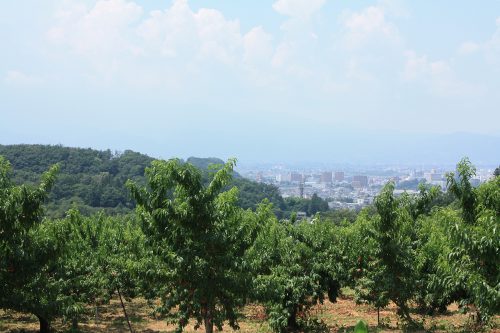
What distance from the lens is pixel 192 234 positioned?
10.7 m

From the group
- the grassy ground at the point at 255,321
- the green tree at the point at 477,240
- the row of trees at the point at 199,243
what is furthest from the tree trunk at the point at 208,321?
the grassy ground at the point at 255,321

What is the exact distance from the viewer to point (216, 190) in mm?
10773

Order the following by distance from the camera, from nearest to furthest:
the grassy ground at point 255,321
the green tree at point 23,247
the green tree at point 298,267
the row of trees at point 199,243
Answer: the row of trees at point 199,243, the green tree at point 23,247, the green tree at point 298,267, the grassy ground at point 255,321

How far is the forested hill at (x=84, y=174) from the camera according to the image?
68438 millimetres

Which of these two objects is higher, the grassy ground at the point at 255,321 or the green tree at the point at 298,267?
the green tree at the point at 298,267

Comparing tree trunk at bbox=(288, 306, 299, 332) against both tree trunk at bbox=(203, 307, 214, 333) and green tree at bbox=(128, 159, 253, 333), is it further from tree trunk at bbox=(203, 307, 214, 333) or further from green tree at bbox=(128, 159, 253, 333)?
green tree at bbox=(128, 159, 253, 333)

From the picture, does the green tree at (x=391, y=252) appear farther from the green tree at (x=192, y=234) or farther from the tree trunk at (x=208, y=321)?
the tree trunk at (x=208, y=321)

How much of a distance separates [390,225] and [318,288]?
12.4 feet

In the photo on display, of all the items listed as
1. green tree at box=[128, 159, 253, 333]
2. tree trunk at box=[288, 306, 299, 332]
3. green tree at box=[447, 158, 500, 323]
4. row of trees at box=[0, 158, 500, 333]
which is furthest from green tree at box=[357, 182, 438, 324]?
green tree at box=[128, 159, 253, 333]

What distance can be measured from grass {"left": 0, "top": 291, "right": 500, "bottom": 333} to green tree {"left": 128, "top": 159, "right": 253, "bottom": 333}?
280 inches

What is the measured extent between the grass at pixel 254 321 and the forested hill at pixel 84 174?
117 feet

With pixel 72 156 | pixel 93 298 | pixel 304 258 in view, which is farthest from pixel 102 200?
pixel 304 258

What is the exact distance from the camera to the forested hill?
225ft

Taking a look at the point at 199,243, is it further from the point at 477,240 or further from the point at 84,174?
the point at 84,174
